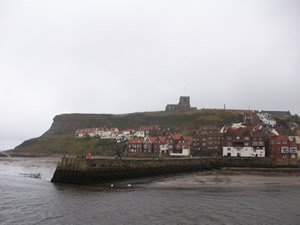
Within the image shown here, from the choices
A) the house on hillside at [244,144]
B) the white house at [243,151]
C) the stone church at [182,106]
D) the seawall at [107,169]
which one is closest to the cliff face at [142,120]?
the stone church at [182,106]

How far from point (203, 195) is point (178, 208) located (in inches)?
257

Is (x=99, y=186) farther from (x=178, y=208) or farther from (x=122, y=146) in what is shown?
(x=122, y=146)

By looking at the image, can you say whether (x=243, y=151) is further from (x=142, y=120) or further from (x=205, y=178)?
(x=142, y=120)

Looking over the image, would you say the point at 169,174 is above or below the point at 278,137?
below

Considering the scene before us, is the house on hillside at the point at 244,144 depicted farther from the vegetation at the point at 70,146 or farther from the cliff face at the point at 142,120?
the cliff face at the point at 142,120

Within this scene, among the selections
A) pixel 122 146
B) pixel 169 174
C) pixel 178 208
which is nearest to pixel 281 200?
pixel 178 208

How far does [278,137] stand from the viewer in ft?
231

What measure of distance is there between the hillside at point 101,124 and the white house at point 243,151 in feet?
166

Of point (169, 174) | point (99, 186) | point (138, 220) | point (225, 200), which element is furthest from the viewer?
point (169, 174)

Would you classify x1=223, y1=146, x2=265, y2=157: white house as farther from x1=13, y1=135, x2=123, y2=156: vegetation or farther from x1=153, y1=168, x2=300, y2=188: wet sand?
x1=13, y1=135, x2=123, y2=156: vegetation

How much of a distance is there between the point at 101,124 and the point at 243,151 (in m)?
118

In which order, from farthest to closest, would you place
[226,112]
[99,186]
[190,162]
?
[226,112]
[190,162]
[99,186]

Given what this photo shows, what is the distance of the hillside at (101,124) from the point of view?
12269 centimetres

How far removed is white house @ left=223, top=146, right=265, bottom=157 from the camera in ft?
236
